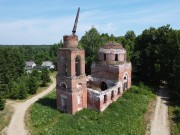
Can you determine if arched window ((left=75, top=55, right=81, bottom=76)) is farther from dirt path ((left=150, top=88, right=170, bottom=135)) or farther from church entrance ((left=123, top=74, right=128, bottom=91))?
dirt path ((left=150, top=88, right=170, bottom=135))

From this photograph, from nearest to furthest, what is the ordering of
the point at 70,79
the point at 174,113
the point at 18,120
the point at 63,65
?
1. the point at 18,120
2. the point at 70,79
3. the point at 63,65
4. the point at 174,113

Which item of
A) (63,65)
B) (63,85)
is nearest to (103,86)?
(63,85)

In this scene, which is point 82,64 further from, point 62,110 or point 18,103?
point 18,103

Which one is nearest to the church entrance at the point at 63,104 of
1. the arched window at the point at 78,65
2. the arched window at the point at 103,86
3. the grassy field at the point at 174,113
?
the arched window at the point at 78,65

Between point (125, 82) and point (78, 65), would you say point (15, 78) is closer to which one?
point (78, 65)

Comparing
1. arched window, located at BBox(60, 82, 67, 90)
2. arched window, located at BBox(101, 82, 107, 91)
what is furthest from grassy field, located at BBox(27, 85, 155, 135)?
arched window, located at BBox(101, 82, 107, 91)

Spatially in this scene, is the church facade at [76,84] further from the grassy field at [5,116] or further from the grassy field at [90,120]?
the grassy field at [5,116]
